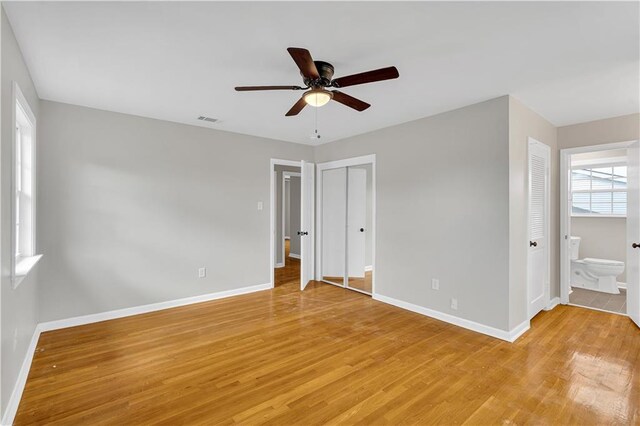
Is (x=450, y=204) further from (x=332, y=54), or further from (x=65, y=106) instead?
(x=65, y=106)

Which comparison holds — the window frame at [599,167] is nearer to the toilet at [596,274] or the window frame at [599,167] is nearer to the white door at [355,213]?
the toilet at [596,274]

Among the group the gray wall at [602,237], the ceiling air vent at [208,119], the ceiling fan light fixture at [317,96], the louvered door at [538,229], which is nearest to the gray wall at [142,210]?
the ceiling air vent at [208,119]

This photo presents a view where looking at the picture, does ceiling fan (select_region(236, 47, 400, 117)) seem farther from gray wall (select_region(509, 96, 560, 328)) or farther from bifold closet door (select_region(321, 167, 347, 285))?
bifold closet door (select_region(321, 167, 347, 285))

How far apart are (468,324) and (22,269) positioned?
4036 millimetres

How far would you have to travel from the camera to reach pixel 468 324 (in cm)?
340

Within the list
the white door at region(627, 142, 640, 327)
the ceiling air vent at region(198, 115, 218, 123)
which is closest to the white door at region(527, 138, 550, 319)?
the white door at region(627, 142, 640, 327)

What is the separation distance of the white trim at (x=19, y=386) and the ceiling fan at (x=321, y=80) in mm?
2497

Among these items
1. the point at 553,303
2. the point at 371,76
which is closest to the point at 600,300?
the point at 553,303

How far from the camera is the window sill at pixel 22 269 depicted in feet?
6.68

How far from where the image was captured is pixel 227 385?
2.31 meters

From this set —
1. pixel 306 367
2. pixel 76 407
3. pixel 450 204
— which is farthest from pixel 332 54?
pixel 76 407

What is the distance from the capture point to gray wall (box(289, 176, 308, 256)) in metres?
7.67

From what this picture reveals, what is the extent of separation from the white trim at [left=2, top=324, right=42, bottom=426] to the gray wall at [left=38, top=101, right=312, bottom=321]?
2.22 ft

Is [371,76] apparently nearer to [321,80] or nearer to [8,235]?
[321,80]
